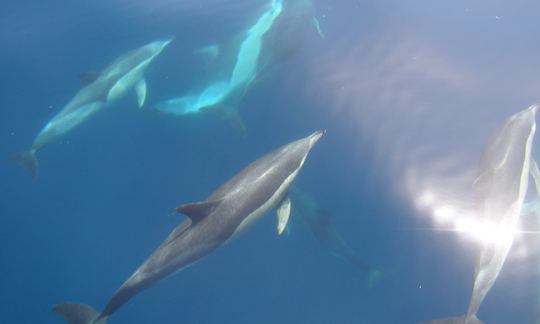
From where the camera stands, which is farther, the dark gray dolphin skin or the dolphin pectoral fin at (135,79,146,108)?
the dolphin pectoral fin at (135,79,146,108)

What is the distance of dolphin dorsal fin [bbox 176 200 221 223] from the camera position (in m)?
6.50

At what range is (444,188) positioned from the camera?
9.99 m

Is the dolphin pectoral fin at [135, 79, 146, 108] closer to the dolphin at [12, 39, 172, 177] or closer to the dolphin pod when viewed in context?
the dolphin at [12, 39, 172, 177]

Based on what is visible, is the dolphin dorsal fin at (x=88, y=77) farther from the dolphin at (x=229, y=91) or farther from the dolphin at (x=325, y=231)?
the dolphin at (x=325, y=231)

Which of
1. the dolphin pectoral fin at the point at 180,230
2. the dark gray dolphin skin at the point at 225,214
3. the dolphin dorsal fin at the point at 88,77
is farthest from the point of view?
the dolphin dorsal fin at the point at 88,77

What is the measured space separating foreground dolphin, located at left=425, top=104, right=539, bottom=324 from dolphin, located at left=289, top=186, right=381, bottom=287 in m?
3.46

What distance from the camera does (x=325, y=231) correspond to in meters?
10.4

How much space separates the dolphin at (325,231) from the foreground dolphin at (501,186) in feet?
11.4

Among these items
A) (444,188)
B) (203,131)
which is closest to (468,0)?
(444,188)

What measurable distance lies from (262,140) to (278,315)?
385 cm

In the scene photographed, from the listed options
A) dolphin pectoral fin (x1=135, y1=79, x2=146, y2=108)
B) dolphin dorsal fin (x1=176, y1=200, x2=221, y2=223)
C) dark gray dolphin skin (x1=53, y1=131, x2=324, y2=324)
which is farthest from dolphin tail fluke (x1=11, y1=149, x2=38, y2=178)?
dolphin dorsal fin (x1=176, y1=200, x2=221, y2=223)

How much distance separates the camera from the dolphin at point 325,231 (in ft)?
33.7

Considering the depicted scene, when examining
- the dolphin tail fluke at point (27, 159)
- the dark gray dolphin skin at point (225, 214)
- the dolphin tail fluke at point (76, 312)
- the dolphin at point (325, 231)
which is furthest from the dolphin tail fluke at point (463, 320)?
the dolphin tail fluke at point (27, 159)

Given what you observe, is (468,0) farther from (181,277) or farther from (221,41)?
(181,277)
